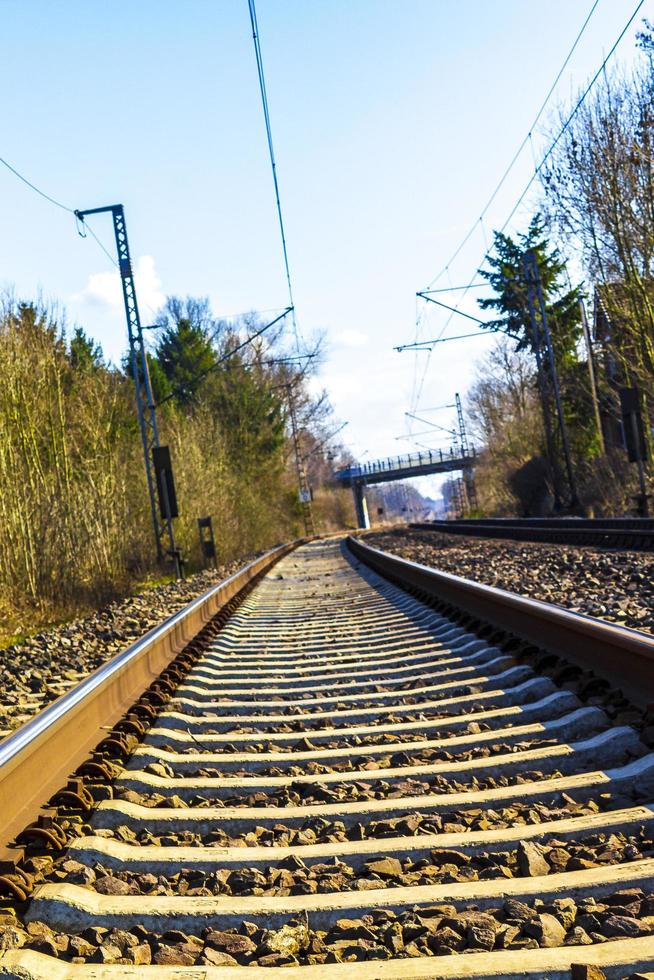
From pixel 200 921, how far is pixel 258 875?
0.30 m

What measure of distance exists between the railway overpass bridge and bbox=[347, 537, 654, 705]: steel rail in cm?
8121

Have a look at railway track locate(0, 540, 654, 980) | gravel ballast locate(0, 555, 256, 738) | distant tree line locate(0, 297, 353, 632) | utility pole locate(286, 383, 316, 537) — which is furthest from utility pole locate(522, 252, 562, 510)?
railway track locate(0, 540, 654, 980)

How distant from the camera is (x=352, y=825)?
309 cm

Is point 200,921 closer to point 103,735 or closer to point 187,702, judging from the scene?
point 103,735

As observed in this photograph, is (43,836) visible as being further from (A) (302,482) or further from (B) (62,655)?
(A) (302,482)

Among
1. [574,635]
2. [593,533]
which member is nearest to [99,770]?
[574,635]

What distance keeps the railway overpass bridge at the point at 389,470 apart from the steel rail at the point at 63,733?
82.5 m

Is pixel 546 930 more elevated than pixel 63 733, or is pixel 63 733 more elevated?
pixel 63 733

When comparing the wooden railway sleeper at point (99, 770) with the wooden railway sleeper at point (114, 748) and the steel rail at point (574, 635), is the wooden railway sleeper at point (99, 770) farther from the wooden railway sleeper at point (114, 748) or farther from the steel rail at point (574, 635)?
the steel rail at point (574, 635)

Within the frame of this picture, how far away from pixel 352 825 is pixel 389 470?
9149 centimetres

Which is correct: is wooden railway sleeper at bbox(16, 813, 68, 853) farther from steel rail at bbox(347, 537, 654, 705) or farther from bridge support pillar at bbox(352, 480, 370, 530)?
bridge support pillar at bbox(352, 480, 370, 530)

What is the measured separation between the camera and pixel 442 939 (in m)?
2.19

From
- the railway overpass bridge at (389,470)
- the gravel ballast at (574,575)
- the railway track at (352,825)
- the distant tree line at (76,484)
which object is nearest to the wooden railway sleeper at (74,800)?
the railway track at (352,825)

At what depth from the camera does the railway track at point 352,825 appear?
2199 mm
